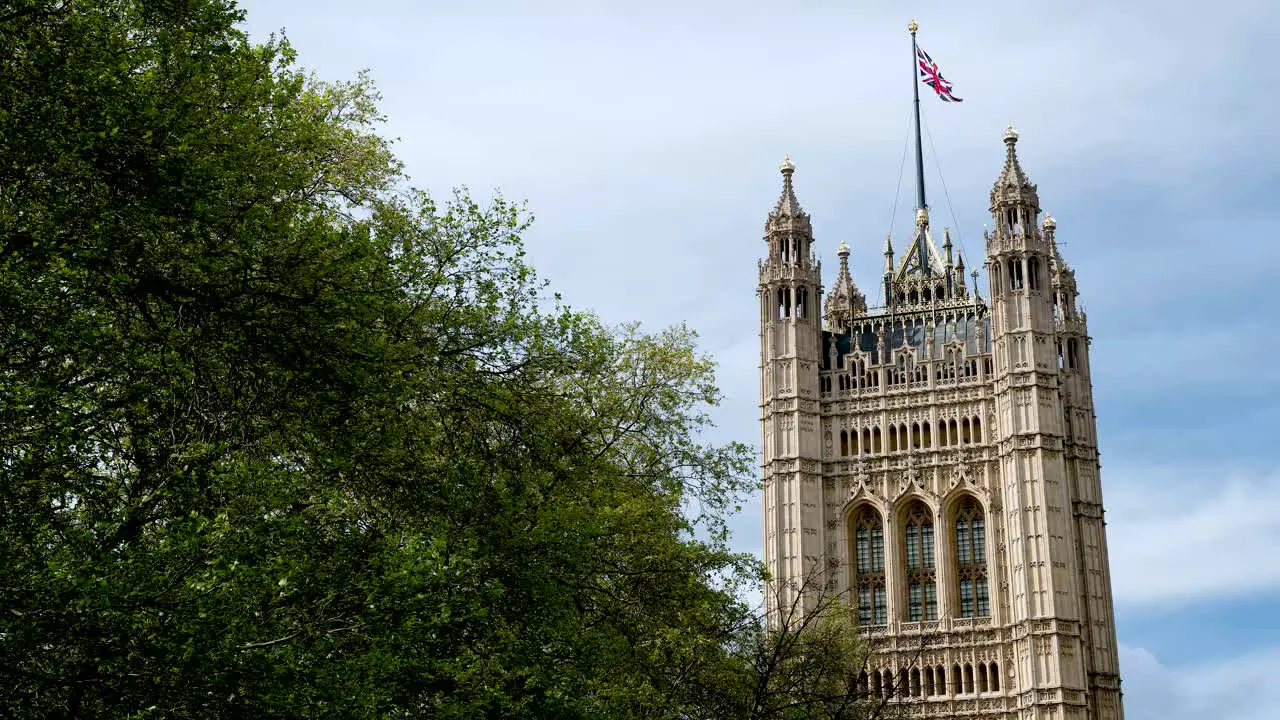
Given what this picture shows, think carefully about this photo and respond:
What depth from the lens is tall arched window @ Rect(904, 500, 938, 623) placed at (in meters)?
71.6

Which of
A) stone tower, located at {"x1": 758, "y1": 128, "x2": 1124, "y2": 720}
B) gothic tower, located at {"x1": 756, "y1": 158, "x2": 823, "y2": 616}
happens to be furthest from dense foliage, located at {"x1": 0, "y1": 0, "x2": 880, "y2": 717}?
gothic tower, located at {"x1": 756, "y1": 158, "x2": 823, "y2": 616}

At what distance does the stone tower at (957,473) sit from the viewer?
6925cm

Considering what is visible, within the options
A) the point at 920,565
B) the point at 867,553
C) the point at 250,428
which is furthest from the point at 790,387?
the point at 250,428

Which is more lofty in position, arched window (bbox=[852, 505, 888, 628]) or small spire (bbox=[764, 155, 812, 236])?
small spire (bbox=[764, 155, 812, 236])

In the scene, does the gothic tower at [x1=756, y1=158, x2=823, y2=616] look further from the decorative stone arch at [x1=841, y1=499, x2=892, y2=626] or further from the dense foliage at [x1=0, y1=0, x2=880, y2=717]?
the dense foliage at [x1=0, y1=0, x2=880, y2=717]

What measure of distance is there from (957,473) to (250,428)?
57.4 meters

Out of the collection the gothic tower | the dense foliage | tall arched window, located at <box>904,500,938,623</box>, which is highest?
the gothic tower

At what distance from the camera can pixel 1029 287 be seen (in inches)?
2923

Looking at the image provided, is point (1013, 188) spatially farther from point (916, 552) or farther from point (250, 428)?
point (250, 428)

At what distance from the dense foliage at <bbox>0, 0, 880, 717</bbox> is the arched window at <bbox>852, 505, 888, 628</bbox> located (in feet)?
160

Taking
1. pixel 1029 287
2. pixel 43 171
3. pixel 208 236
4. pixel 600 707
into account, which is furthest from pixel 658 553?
pixel 1029 287

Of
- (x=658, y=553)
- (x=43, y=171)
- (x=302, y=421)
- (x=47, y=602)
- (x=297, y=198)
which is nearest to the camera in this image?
(x=47, y=602)

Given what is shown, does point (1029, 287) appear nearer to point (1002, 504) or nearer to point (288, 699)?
point (1002, 504)

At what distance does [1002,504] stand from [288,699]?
59.2 meters
